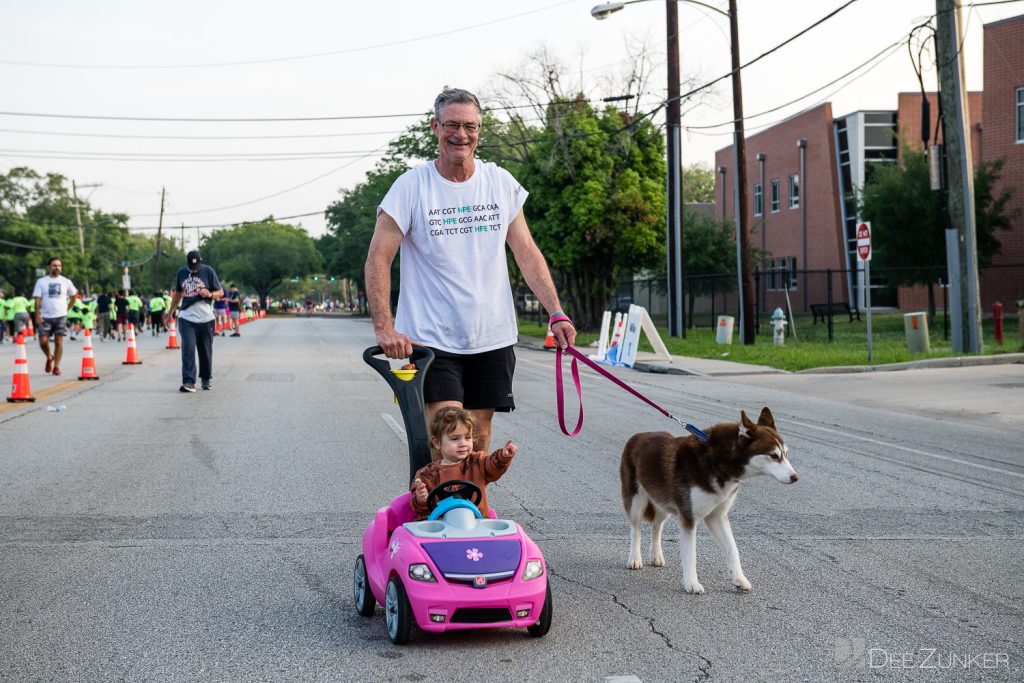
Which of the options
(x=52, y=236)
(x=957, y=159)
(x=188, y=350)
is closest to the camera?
(x=188, y=350)

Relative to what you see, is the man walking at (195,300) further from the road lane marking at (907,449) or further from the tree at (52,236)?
the tree at (52,236)

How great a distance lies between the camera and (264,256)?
137 meters

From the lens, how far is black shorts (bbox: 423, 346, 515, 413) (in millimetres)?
5266

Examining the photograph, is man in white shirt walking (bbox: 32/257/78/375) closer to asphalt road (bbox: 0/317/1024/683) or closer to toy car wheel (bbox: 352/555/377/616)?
asphalt road (bbox: 0/317/1024/683)

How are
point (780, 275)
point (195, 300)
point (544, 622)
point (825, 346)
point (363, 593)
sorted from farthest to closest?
point (780, 275), point (825, 346), point (195, 300), point (363, 593), point (544, 622)

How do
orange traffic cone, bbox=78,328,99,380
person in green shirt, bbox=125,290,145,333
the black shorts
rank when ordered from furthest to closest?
person in green shirt, bbox=125,290,145,333 → orange traffic cone, bbox=78,328,99,380 → the black shorts

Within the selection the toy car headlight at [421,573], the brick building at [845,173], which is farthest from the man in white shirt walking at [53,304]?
the brick building at [845,173]

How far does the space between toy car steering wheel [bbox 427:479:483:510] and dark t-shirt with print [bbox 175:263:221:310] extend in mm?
11704

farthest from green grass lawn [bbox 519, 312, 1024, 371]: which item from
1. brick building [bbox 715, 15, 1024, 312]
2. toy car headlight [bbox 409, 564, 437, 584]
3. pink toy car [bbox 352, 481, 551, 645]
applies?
toy car headlight [bbox 409, 564, 437, 584]

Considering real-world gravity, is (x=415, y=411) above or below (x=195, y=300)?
below

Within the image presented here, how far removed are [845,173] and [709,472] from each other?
45919 mm

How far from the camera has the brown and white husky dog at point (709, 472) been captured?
17.3 ft

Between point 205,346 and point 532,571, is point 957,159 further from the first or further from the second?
point 532,571

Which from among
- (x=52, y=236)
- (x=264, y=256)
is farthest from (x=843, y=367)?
(x=264, y=256)
